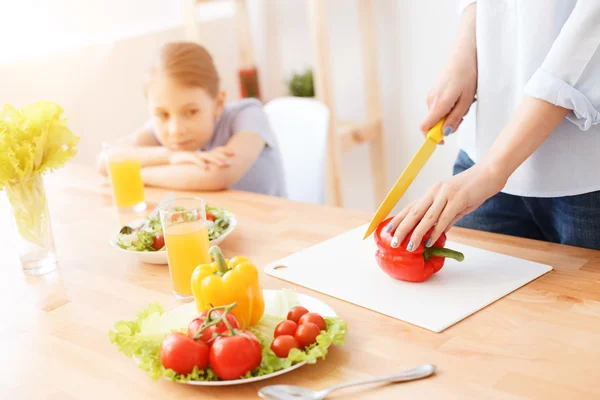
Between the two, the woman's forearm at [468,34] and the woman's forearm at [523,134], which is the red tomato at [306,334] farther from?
the woman's forearm at [468,34]

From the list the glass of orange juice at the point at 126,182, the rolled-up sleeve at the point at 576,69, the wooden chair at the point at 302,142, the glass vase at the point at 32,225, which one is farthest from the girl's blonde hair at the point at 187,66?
the rolled-up sleeve at the point at 576,69

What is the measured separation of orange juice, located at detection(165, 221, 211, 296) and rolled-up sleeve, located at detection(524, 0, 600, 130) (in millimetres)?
605

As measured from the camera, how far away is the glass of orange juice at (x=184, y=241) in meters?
1.22

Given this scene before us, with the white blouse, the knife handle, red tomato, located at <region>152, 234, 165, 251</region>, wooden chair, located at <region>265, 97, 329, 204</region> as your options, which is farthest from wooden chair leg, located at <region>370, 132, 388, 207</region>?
red tomato, located at <region>152, 234, 165, 251</region>

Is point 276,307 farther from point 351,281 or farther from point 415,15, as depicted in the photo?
point 415,15

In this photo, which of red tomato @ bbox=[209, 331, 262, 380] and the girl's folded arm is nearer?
red tomato @ bbox=[209, 331, 262, 380]

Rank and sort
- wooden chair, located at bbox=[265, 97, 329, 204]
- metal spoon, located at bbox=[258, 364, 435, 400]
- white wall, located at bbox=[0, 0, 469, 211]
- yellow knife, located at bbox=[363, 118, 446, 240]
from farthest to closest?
white wall, located at bbox=[0, 0, 469, 211] → wooden chair, located at bbox=[265, 97, 329, 204] → yellow knife, located at bbox=[363, 118, 446, 240] → metal spoon, located at bbox=[258, 364, 435, 400]

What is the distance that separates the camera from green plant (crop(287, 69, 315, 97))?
3.21 meters

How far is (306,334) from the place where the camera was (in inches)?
37.2

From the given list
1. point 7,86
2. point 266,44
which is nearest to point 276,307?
point 7,86

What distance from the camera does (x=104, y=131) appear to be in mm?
2824

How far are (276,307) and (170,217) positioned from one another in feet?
0.90

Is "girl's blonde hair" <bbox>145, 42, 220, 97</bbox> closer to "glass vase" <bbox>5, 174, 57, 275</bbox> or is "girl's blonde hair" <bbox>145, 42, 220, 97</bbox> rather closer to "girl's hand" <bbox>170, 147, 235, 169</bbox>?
"girl's hand" <bbox>170, 147, 235, 169</bbox>

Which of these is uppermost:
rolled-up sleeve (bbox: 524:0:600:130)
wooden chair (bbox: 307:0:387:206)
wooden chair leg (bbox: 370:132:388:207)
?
rolled-up sleeve (bbox: 524:0:600:130)
